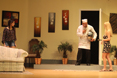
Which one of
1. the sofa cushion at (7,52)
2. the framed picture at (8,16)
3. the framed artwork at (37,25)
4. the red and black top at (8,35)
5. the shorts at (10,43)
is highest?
the framed picture at (8,16)

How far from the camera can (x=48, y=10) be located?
938 centimetres

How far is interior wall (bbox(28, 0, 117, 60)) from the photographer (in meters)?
9.27

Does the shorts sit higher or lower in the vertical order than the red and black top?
lower

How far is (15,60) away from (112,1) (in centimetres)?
492

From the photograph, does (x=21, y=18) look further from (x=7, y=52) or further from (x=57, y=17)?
(x=7, y=52)

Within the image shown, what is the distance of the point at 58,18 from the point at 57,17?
0.06 meters

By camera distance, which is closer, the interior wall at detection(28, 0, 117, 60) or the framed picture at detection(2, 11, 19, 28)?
the framed picture at detection(2, 11, 19, 28)

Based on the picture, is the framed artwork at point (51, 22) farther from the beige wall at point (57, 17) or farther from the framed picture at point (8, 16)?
the framed picture at point (8, 16)

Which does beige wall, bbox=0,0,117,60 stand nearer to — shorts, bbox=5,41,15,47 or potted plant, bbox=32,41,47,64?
potted plant, bbox=32,41,47,64

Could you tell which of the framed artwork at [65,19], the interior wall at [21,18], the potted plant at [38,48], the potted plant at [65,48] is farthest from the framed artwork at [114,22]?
the interior wall at [21,18]

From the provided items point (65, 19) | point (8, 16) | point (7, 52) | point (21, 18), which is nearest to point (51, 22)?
point (65, 19)

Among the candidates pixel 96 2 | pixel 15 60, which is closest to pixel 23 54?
pixel 15 60

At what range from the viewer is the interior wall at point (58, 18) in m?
9.27

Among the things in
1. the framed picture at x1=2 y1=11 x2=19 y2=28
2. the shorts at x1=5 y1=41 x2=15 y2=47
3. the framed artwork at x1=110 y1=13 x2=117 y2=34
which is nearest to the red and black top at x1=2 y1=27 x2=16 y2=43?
the shorts at x1=5 y1=41 x2=15 y2=47
